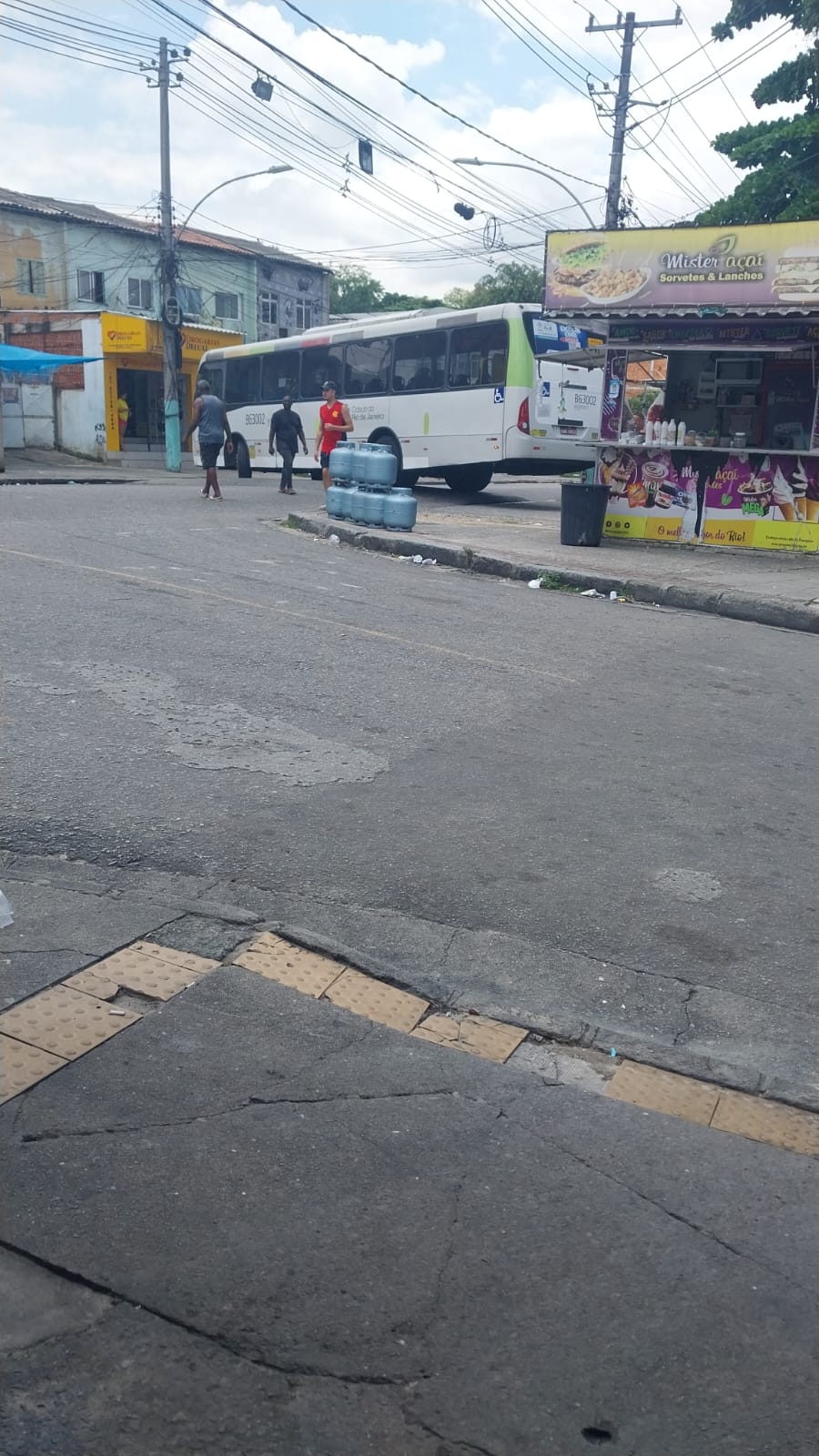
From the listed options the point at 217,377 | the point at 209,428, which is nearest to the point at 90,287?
the point at 217,377

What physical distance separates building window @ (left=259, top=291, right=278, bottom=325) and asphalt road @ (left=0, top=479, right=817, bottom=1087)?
40565 mm

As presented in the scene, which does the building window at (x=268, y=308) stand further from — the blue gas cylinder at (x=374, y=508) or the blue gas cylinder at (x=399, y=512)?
the blue gas cylinder at (x=399, y=512)

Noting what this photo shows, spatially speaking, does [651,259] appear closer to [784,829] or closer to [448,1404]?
[784,829]

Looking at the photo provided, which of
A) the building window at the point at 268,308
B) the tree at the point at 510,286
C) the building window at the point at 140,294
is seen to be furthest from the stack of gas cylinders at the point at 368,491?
the tree at the point at 510,286

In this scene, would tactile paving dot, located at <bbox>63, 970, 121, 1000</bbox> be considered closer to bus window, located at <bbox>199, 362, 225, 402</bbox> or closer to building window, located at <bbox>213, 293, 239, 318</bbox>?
bus window, located at <bbox>199, 362, 225, 402</bbox>

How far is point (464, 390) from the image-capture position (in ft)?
64.5

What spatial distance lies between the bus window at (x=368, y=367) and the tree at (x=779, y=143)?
27.5 feet

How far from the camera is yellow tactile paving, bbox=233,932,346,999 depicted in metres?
3.69

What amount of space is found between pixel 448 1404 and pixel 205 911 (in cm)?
218

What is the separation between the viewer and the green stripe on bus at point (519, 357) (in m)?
18.7

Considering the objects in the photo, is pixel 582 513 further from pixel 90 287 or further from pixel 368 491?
pixel 90 287

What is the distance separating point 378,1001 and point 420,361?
1848 cm

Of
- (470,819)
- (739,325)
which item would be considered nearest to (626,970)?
(470,819)

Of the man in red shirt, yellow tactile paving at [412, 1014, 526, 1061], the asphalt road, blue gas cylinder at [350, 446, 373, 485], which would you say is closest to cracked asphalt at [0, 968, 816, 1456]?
yellow tactile paving at [412, 1014, 526, 1061]
